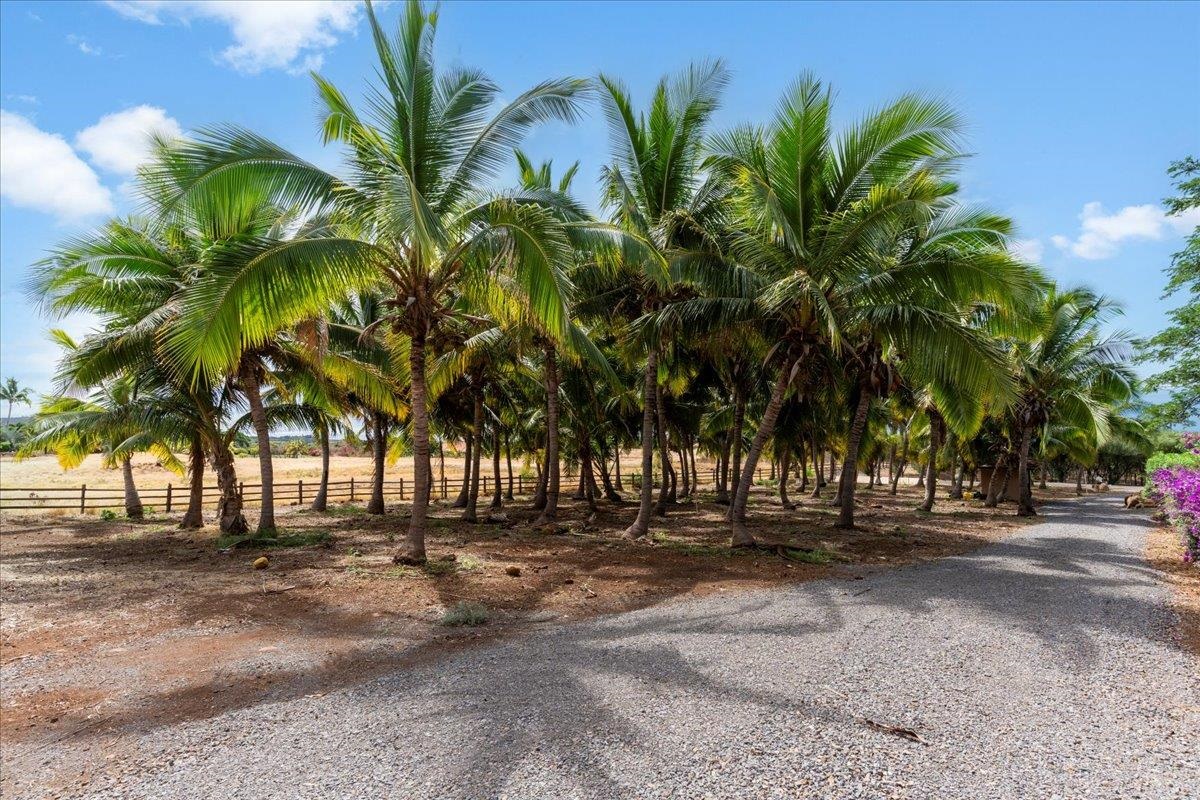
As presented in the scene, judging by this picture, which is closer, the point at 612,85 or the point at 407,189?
the point at 407,189

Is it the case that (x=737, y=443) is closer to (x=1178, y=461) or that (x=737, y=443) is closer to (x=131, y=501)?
(x=1178, y=461)

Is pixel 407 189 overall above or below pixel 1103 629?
above

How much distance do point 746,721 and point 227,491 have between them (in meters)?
14.7

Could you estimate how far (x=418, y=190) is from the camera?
9328 mm

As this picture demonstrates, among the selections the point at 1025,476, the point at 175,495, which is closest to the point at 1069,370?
the point at 1025,476

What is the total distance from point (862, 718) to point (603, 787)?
1921mm

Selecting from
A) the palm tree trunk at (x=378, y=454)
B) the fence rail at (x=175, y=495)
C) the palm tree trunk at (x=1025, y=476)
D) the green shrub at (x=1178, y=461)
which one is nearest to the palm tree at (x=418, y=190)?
the fence rail at (x=175, y=495)

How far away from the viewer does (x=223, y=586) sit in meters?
9.40

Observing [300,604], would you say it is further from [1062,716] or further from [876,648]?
[1062,716]

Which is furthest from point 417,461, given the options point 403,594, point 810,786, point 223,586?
point 810,786

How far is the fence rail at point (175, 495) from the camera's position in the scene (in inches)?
865

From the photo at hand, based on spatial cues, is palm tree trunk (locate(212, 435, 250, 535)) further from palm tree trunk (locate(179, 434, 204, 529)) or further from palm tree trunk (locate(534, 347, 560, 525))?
palm tree trunk (locate(534, 347, 560, 525))

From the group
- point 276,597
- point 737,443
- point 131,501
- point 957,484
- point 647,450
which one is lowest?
point 957,484

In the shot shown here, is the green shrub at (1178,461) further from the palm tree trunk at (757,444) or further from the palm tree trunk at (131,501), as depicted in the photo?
the palm tree trunk at (131,501)
